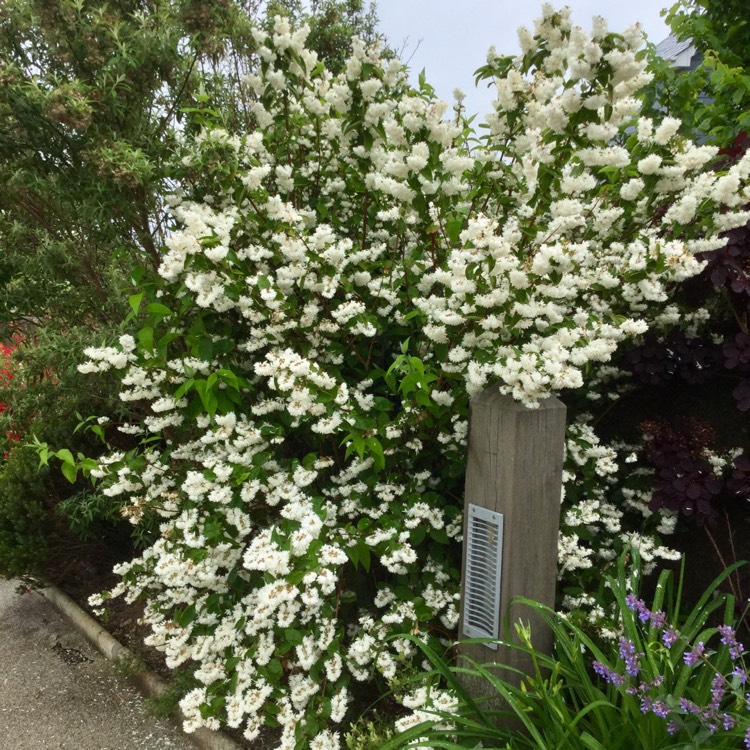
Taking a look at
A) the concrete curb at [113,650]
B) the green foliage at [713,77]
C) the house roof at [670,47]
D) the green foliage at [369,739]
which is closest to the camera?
the green foliage at [369,739]

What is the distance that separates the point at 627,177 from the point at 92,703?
3204 millimetres

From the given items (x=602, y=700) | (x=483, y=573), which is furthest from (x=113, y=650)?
(x=602, y=700)

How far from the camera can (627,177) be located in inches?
94.6

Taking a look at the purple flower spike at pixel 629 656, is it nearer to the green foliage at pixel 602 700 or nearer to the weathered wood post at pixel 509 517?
the green foliage at pixel 602 700

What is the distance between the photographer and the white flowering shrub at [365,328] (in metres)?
1.89

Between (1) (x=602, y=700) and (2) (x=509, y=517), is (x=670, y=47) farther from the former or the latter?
(1) (x=602, y=700)

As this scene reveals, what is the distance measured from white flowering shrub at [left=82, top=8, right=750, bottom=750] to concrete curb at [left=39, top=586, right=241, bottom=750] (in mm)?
369

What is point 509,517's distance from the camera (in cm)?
185

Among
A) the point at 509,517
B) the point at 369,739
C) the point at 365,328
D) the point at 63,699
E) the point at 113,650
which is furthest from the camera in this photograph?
the point at 113,650

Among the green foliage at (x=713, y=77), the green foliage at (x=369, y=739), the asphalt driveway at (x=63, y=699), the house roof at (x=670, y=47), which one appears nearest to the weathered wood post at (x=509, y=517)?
the green foliage at (x=369, y=739)

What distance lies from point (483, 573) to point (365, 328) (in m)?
0.87

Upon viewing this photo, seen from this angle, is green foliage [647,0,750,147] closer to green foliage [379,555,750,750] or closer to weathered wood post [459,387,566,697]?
weathered wood post [459,387,566,697]

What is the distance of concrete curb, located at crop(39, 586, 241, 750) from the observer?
249 cm

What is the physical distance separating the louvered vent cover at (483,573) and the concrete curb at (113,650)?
3.79 ft
